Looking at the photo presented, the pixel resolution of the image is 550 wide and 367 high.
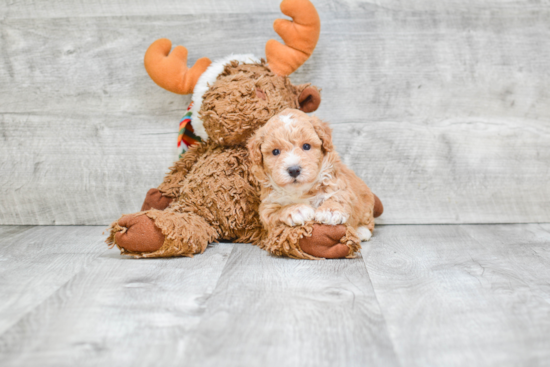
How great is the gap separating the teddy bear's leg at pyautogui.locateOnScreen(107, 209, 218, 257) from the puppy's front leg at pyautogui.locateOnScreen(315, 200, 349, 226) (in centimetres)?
31

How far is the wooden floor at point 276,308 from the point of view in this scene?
25.7 inches

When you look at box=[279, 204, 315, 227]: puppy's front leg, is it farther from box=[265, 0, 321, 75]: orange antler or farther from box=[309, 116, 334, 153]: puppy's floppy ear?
box=[265, 0, 321, 75]: orange antler

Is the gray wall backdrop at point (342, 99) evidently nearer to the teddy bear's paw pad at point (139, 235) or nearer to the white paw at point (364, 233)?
the white paw at point (364, 233)

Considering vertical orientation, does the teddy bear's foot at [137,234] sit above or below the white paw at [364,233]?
above

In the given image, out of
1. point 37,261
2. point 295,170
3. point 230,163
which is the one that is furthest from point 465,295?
point 37,261

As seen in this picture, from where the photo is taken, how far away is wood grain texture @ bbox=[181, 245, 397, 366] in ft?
2.11

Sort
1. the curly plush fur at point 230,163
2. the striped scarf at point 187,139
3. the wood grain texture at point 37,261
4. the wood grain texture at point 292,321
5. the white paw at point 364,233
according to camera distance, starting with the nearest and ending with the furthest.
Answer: the wood grain texture at point 292,321 → the wood grain texture at point 37,261 → the curly plush fur at point 230,163 → the white paw at point 364,233 → the striped scarf at point 187,139

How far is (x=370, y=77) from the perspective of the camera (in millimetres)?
1518

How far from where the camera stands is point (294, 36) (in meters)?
1.30

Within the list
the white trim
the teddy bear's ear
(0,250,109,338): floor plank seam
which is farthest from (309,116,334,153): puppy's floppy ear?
(0,250,109,338): floor plank seam

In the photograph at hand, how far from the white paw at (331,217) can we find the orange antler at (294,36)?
45 cm

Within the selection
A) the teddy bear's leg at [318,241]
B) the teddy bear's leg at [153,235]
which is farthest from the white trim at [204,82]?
the teddy bear's leg at [318,241]

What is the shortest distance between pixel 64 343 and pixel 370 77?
3.86 feet

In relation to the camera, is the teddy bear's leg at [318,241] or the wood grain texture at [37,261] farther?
the teddy bear's leg at [318,241]
